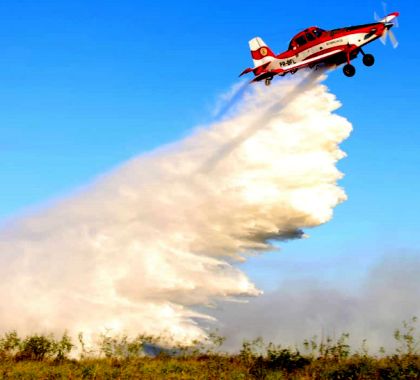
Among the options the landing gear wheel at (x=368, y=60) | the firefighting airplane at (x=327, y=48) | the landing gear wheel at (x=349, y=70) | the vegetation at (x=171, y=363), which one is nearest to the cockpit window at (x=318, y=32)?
the firefighting airplane at (x=327, y=48)

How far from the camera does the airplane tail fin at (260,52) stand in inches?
1328

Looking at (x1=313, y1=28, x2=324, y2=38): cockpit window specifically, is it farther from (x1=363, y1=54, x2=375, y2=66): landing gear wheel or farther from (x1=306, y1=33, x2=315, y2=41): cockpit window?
(x1=363, y1=54, x2=375, y2=66): landing gear wheel

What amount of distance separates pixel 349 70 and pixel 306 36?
409 cm

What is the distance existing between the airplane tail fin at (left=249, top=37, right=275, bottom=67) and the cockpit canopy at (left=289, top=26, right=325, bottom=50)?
1876 millimetres

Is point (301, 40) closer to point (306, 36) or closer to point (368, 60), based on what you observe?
point (306, 36)

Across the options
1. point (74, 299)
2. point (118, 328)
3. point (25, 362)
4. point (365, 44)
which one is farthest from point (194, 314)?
point (365, 44)

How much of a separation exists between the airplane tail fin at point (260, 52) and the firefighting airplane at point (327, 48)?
49cm

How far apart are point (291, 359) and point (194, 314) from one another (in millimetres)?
10232

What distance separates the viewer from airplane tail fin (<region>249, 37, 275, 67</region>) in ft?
111

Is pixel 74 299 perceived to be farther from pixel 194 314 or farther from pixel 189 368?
pixel 189 368

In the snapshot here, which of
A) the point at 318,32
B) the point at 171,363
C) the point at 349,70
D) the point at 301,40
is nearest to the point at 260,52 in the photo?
the point at 301,40

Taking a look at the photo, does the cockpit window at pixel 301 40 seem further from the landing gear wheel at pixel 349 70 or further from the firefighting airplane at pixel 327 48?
the landing gear wheel at pixel 349 70

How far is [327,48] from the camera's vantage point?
30422 millimetres

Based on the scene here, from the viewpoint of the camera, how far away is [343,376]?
540 inches
